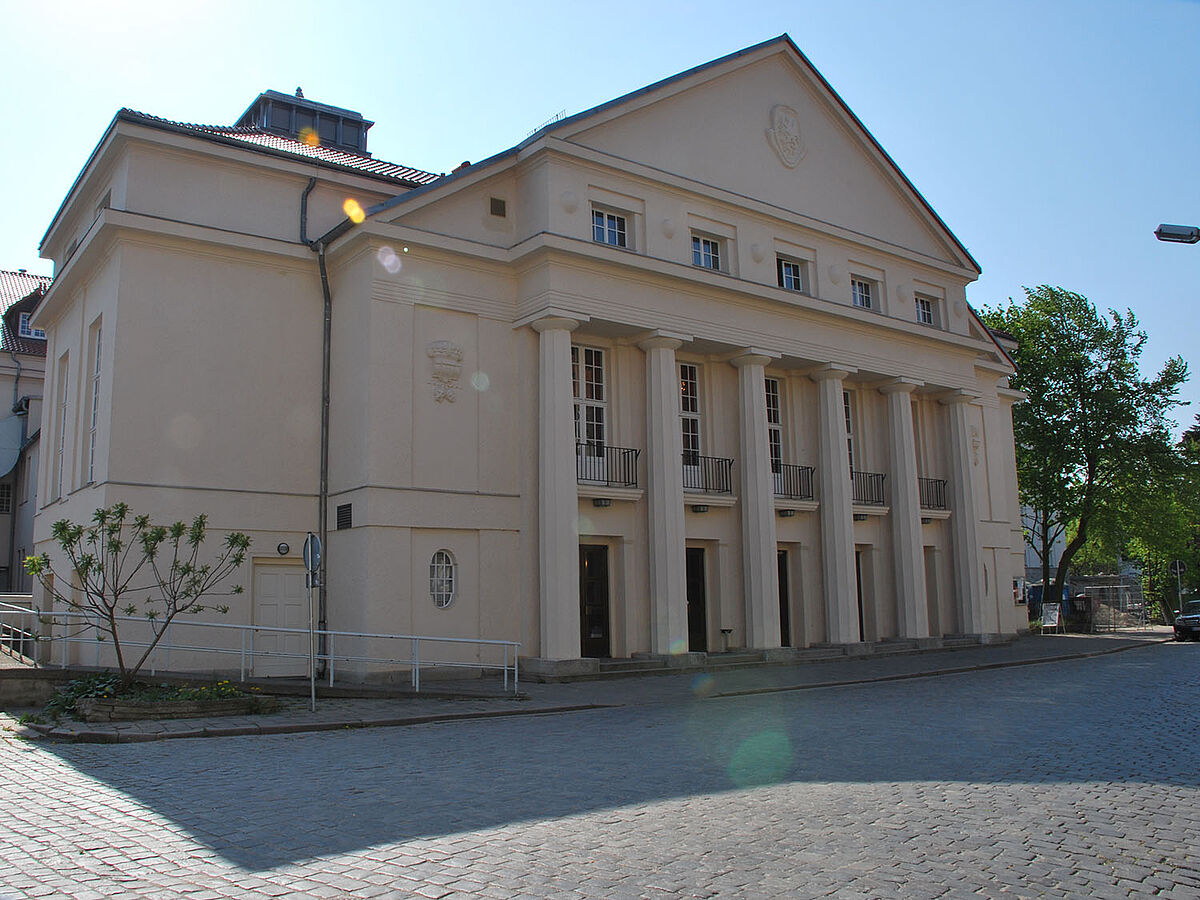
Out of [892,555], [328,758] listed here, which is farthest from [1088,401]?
[328,758]

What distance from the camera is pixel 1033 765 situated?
9.73 meters

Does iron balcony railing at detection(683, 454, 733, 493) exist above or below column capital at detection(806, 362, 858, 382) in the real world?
below

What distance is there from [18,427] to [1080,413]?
4332 cm

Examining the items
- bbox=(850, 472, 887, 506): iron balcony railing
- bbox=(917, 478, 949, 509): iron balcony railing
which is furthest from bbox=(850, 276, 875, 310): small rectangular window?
bbox=(917, 478, 949, 509): iron balcony railing

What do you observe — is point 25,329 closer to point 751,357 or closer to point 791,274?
point 751,357

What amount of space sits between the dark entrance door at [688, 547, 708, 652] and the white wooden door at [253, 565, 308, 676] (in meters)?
8.86

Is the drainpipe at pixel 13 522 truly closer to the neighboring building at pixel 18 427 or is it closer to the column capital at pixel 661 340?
the neighboring building at pixel 18 427

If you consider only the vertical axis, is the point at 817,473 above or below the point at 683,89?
below

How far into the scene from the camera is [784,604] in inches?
1009

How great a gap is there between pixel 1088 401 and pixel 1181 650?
18.8 metres

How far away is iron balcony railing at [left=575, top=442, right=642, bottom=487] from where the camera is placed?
A: 21.2 metres

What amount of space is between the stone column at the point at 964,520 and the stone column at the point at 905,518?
219 cm

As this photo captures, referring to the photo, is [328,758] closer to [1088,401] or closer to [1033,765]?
Answer: [1033,765]

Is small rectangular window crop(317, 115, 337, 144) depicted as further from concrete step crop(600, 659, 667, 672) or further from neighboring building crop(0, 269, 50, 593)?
concrete step crop(600, 659, 667, 672)
